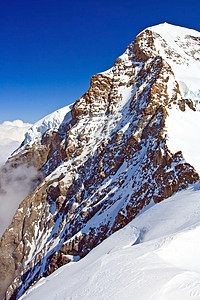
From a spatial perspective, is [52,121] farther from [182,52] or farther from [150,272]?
[150,272]

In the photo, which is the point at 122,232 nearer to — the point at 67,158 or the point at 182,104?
the point at 182,104

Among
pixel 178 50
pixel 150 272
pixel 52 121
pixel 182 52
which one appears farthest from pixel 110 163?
pixel 52 121

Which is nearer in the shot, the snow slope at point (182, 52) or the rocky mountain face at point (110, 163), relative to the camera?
the rocky mountain face at point (110, 163)

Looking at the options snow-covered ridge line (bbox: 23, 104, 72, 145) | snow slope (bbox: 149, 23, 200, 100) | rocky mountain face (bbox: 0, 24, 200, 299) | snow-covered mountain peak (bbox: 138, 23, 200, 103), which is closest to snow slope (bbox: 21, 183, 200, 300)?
rocky mountain face (bbox: 0, 24, 200, 299)

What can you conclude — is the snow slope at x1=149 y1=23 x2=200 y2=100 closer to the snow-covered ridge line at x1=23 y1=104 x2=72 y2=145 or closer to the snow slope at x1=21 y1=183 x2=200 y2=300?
the snow-covered ridge line at x1=23 y1=104 x2=72 y2=145

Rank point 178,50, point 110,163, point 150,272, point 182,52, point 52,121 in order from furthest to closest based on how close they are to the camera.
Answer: point 52,121 → point 182,52 → point 178,50 → point 110,163 → point 150,272

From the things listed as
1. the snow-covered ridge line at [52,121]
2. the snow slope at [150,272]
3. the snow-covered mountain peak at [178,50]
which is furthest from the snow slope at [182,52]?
the snow slope at [150,272]

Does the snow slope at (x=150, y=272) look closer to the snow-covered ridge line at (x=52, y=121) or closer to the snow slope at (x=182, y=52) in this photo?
the snow slope at (x=182, y=52)

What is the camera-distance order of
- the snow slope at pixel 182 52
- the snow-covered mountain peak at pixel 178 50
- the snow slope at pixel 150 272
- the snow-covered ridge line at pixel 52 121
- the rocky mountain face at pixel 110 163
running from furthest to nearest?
the snow-covered ridge line at pixel 52 121, the snow-covered mountain peak at pixel 178 50, the snow slope at pixel 182 52, the rocky mountain face at pixel 110 163, the snow slope at pixel 150 272

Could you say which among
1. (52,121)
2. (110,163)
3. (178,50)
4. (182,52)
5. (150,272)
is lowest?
(150,272)
